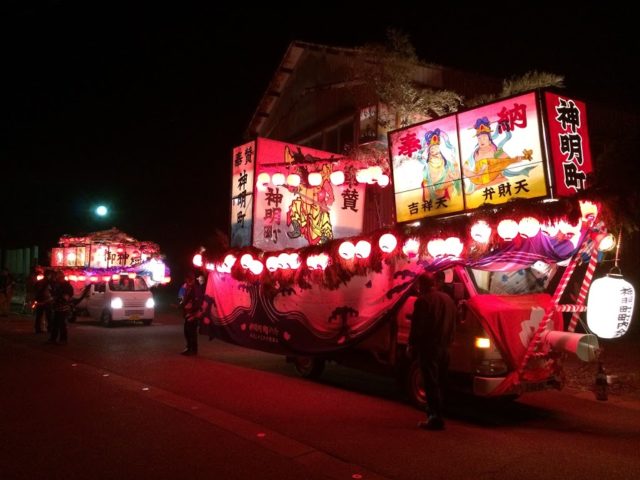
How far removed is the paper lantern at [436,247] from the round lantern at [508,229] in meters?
0.91

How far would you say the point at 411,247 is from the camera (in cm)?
833

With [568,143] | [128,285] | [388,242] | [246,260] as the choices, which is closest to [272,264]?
[246,260]

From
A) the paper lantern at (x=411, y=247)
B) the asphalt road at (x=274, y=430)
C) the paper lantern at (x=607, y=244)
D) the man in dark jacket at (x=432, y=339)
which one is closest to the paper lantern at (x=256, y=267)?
the asphalt road at (x=274, y=430)

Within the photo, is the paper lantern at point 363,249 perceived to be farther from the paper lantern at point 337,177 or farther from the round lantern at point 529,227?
the paper lantern at point 337,177

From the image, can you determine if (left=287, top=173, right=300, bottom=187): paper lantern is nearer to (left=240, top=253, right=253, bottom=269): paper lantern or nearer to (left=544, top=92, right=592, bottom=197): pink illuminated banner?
(left=240, top=253, right=253, bottom=269): paper lantern

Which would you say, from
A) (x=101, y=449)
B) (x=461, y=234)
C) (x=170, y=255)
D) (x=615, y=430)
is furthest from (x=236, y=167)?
(x=170, y=255)

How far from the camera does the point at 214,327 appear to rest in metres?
13.2

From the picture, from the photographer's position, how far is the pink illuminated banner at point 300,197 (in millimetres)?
12039

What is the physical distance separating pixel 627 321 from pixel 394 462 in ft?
12.5

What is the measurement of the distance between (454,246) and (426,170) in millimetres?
1954

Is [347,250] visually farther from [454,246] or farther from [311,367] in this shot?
[311,367]

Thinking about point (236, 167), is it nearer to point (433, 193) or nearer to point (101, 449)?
point (433, 193)

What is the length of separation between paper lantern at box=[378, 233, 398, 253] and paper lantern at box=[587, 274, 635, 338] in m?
2.99

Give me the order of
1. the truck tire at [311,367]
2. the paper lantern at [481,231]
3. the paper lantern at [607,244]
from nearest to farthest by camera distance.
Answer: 1. the paper lantern at [481,231]
2. the paper lantern at [607,244]
3. the truck tire at [311,367]
